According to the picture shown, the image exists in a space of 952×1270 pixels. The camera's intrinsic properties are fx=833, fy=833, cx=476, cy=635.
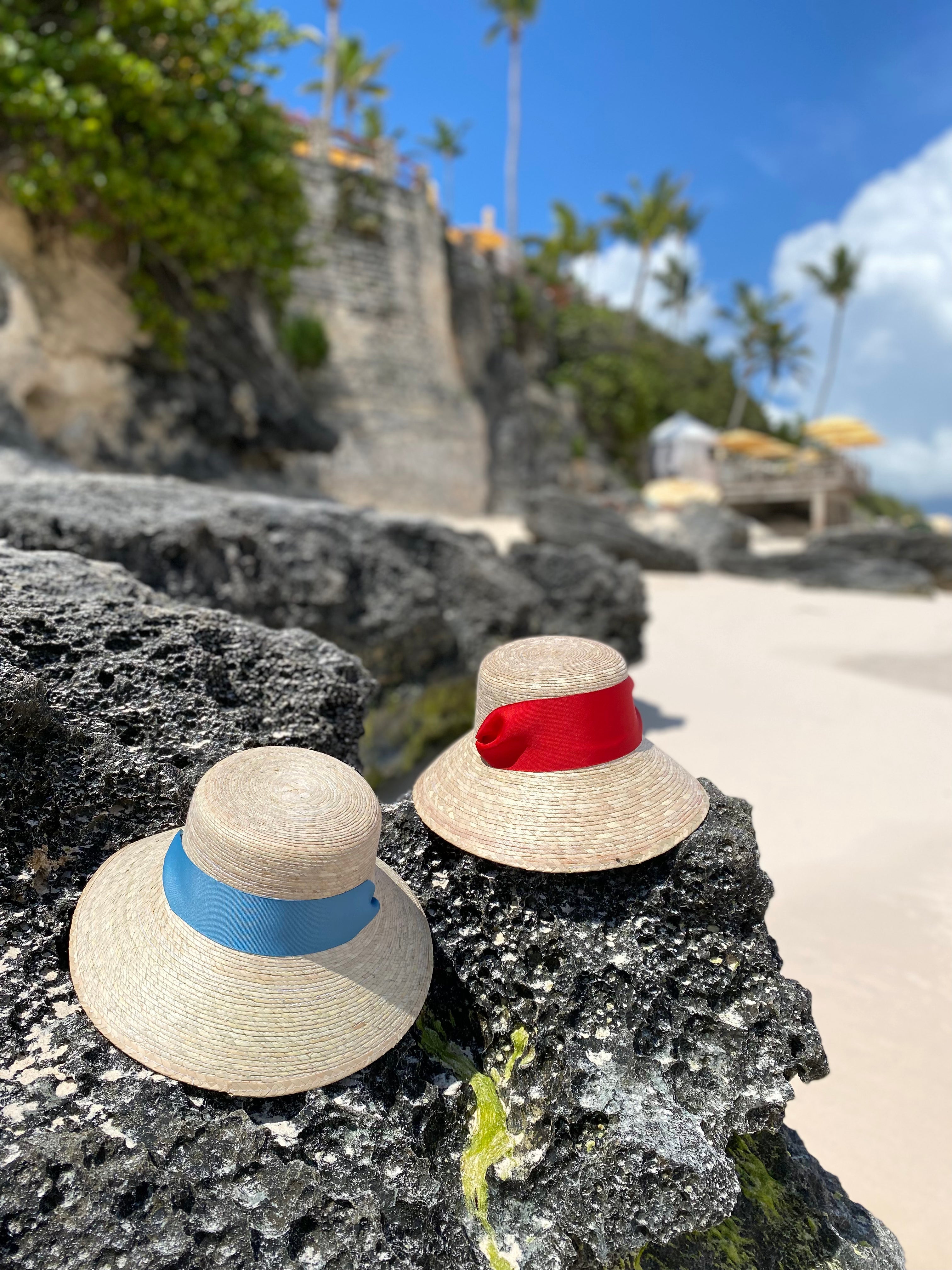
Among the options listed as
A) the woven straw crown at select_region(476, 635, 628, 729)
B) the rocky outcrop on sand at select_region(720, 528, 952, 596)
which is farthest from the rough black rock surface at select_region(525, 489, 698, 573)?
the woven straw crown at select_region(476, 635, 628, 729)

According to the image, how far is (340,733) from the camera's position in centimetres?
211

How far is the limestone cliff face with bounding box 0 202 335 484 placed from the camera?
31.3ft

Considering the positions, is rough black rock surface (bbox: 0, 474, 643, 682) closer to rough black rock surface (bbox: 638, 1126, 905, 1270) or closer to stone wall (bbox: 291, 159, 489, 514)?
rough black rock surface (bbox: 638, 1126, 905, 1270)

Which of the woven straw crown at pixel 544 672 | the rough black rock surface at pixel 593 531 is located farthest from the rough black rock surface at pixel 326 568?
the rough black rock surface at pixel 593 531

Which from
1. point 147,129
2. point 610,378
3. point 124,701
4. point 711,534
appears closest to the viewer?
point 124,701

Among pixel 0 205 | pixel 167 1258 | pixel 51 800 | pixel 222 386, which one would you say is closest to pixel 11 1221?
pixel 167 1258

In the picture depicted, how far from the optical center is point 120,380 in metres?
10.7

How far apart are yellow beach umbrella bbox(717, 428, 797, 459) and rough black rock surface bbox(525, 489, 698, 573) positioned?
54.9 ft

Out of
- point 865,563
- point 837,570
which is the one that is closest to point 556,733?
point 837,570

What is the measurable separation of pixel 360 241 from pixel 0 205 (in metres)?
12.1

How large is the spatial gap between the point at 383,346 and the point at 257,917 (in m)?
20.6

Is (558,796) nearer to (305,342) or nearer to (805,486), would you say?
(305,342)

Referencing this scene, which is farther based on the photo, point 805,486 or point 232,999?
point 805,486

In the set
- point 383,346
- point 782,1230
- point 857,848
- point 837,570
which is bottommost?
point 837,570
